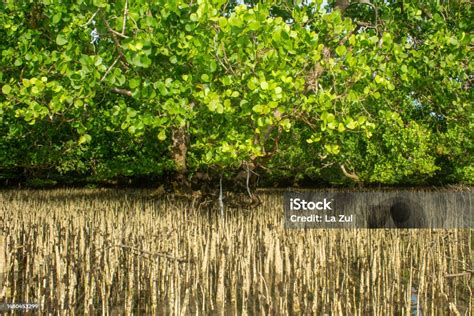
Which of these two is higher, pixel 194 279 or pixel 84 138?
pixel 84 138

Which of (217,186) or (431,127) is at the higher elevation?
(431,127)

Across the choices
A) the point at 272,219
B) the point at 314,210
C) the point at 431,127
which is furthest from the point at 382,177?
the point at 272,219

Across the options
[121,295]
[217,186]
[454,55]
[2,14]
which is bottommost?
[121,295]

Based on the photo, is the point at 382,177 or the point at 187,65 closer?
the point at 187,65

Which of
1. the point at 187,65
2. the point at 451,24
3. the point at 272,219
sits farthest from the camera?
the point at 451,24

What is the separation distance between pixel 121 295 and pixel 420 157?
16.0 m

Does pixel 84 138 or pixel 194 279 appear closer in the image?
pixel 194 279

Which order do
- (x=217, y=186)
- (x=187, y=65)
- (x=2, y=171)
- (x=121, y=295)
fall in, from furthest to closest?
(x=2, y=171) → (x=217, y=186) → (x=187, y=65) → (x=121, y=295)

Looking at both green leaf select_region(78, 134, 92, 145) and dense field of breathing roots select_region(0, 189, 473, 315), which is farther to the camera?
green leaf select_region(78, 134, 92, 145)

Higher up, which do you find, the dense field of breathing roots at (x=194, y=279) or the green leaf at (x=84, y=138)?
the green leaf at (x=84, y=138)

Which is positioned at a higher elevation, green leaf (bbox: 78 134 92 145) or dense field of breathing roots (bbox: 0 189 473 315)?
green leaf (bbox: 78 134 92 145)

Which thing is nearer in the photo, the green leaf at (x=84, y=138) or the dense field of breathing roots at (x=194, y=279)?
the dense field of breathing roots at (x=194, y=279)

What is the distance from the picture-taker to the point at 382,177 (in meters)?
22.0

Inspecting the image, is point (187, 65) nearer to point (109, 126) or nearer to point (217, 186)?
point (109, 126)
